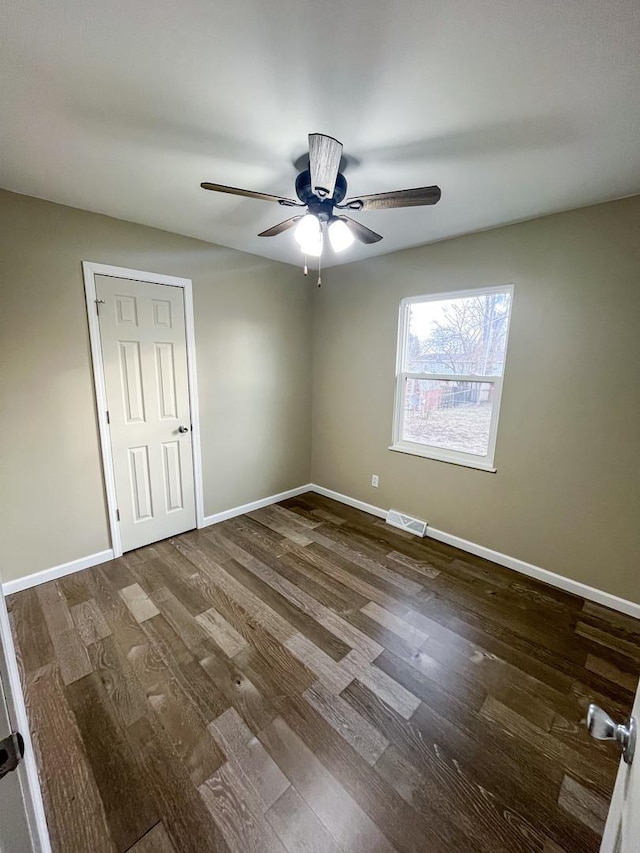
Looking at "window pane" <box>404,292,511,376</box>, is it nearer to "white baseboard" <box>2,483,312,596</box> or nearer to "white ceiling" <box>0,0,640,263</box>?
"white ceiling" <box>0,0,640,263</box>

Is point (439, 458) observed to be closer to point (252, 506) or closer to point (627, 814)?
point (252, 506)

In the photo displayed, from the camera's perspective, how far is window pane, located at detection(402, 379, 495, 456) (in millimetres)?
2648

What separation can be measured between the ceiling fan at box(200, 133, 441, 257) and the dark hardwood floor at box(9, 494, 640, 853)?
7.08 ft

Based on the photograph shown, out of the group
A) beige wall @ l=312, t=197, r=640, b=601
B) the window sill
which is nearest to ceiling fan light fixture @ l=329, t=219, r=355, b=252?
beige wall @ l=312, t=197, r=640, b=601

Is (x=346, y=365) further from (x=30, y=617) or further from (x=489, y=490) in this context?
(x=30, y=617)

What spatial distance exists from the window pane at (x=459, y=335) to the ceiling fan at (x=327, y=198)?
1134 millimetres

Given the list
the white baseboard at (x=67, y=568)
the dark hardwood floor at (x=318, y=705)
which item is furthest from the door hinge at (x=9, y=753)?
the white baseboard at (x=67, y=568)

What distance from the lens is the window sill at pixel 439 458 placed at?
2640 millimetres

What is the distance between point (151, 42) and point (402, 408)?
2.62m

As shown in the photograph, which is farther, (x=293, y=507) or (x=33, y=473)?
(x=293, y=507)

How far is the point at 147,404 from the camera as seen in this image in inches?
105

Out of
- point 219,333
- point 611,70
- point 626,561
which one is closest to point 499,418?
point 626,561

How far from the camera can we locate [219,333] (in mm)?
2992

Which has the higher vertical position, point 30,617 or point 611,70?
point 611,70
